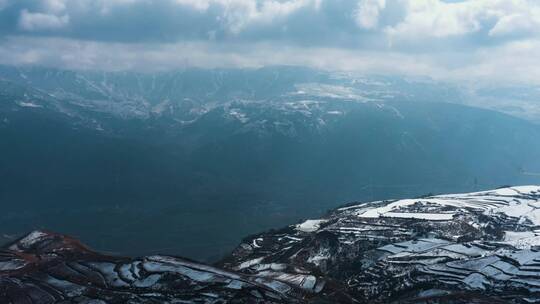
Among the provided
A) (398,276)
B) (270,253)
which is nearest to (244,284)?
(398,276)

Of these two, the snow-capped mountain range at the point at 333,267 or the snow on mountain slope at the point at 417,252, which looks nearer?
the snow-capped mountain range at the point at 333,267

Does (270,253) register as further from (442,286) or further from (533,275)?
(533,275)

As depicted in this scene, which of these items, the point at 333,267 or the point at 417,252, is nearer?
the point at 417,252

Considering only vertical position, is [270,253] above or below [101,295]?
below

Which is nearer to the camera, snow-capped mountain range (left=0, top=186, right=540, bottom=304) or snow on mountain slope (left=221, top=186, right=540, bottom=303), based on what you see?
snow-capped mountain range (left=0, top=186, right=540, bottom=304)

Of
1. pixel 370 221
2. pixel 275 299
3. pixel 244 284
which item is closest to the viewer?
pixel 275 299

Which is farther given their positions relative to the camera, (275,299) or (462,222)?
(462,222)

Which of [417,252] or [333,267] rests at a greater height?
[417,252]

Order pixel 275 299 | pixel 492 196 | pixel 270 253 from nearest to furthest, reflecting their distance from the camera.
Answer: pixel 275 299, pixel 270 253, pixel 492 196
